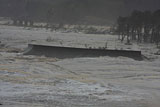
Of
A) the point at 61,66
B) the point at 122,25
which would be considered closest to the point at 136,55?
the point at 61,66

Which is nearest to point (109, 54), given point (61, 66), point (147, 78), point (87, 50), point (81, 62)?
point (87, 50)

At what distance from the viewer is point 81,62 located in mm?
22047

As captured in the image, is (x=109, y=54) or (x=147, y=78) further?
(x=109, y=54)

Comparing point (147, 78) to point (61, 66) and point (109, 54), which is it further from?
point (109, 54)

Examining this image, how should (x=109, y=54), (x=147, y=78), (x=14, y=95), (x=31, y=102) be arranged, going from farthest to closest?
1. (x=109, y=54)
2. (x=147, y=78)
3. (x=14, y=95)
4. (x=31, y=102)

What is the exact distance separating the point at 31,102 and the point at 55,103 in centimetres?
79

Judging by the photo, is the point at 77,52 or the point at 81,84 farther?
the point at 77,52

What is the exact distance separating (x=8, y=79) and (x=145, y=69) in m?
9.22

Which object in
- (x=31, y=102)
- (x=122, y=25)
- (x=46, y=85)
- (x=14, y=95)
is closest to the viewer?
(x=31, y=102)

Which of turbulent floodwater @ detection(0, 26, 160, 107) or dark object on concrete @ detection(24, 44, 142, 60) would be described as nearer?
turbulent floodwater @ detection(0, 26, 160, 107)

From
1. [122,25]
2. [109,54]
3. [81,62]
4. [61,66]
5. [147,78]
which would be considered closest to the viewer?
[147,78]

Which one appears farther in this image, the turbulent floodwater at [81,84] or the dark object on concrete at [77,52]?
the dark object on concrete at [77,52]

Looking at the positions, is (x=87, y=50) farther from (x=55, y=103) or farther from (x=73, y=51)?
(x=55, y=103)

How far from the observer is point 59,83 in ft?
48.7
